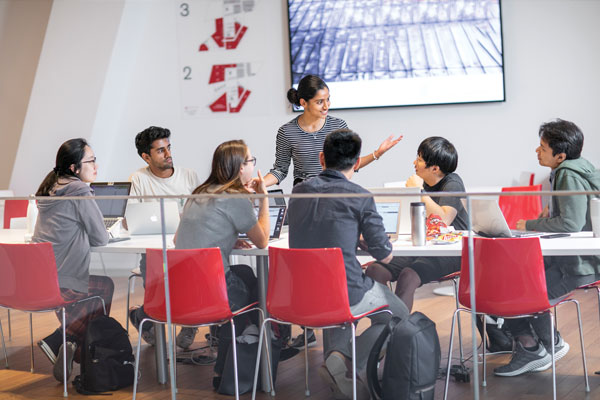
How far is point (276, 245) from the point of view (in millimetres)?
2885

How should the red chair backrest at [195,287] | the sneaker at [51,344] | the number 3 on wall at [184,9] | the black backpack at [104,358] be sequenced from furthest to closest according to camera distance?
the number 3 on wall at [184,9], the sneaker at [51,344], the black backpack at [104,358], the red chair backrest at [195,287]

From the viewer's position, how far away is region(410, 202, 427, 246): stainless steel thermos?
2.99 meters

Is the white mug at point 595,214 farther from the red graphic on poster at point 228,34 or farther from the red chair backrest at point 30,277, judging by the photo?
the red graphic on poster at point 228,34

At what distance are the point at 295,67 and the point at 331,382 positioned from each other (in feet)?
12.9

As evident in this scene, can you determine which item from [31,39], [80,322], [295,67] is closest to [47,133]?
[31,39]

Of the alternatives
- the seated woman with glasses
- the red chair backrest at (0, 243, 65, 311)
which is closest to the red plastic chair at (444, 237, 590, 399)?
the seated woman with glasses

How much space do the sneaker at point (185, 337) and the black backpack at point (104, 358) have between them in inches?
9.4

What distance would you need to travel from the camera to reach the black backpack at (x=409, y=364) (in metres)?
2.61

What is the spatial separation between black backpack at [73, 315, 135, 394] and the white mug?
1.93 m

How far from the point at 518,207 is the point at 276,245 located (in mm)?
951

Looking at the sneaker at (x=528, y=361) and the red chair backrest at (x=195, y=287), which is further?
the red chair backrest at (x=195, y=287)

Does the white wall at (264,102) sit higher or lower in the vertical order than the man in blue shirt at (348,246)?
higher

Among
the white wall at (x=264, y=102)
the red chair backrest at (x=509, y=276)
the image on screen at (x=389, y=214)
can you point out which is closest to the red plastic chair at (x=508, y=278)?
the red chair backrest at (x=509, y=276)

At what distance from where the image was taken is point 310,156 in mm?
4391
